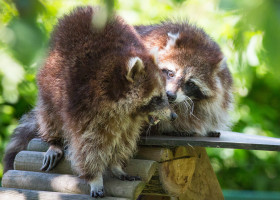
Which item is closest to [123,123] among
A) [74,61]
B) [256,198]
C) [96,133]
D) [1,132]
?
[96,133]

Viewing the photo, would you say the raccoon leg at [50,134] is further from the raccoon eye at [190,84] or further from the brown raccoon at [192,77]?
the raccoon eye at [190,84]

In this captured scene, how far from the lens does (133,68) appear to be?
2.73 m

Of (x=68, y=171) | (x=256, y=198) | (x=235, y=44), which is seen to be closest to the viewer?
(x=235, y=44)

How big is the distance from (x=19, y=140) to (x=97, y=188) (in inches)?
46.1

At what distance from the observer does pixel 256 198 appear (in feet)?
15.6

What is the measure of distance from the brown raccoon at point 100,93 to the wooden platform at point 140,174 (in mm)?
90

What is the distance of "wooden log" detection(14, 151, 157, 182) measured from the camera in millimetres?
2867

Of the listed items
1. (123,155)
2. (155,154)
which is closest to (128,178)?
(123,155)

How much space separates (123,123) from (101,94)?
0.26m

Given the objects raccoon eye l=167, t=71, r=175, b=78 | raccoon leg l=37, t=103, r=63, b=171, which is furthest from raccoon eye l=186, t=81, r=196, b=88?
raccoon leg l=37, t=103, r=63, b=171

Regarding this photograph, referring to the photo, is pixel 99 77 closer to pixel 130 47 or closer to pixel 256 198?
pixel 130 47

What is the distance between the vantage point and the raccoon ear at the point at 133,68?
272 cm

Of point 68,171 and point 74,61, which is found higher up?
point 74,61

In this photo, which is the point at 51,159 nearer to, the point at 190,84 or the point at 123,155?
the point at 123,155
